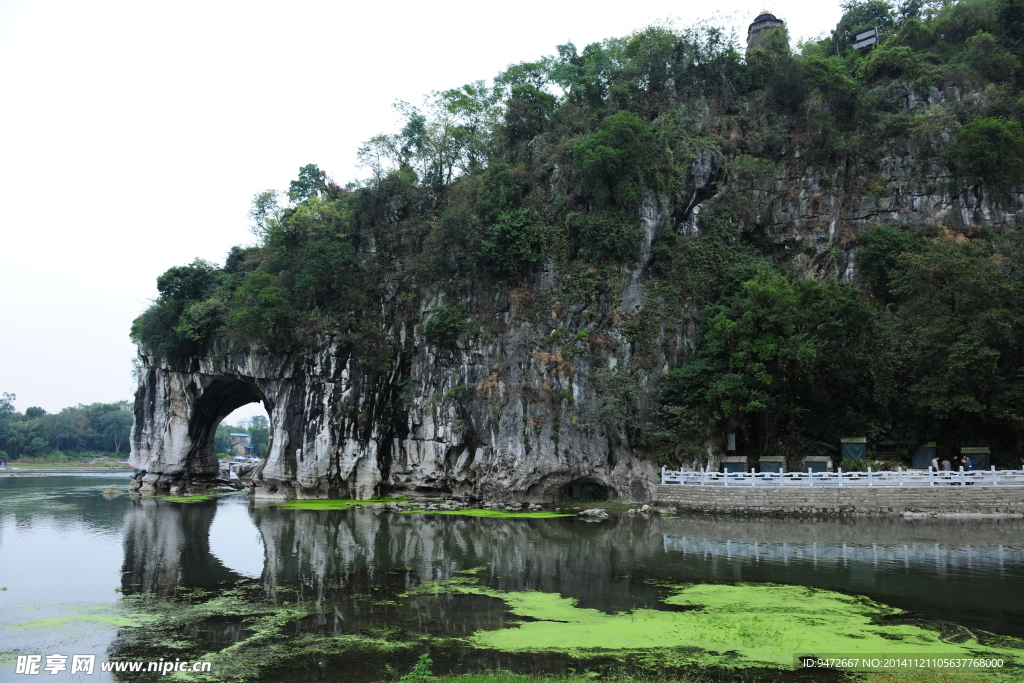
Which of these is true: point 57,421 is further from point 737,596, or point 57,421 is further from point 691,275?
point 737,596

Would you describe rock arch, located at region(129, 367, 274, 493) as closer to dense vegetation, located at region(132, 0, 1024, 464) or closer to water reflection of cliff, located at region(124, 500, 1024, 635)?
dense vegetation, located at region(132, 0, 1024, 464)

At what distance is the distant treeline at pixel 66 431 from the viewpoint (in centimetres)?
6994

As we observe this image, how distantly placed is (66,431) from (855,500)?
3064 inches

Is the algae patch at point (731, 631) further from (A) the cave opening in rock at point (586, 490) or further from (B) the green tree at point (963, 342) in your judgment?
(B) the green tree at point (963, 342)

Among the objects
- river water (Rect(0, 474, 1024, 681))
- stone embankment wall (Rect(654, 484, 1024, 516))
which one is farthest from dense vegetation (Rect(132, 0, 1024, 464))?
river water (Rect(0, 474, 1024, 681))

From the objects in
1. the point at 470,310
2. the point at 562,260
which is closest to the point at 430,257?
the point at 470,310

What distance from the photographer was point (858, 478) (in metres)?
22.4

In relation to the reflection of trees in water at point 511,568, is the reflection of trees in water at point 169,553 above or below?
below

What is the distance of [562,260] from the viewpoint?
29.5 meters

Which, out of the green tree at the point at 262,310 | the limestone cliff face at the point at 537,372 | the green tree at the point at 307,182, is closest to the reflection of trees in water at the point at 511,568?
the limestone cliff face at the point at 537,372

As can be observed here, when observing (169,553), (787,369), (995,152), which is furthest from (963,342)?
(169,553)

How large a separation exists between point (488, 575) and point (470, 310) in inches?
699

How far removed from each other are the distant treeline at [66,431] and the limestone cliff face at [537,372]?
155 ft

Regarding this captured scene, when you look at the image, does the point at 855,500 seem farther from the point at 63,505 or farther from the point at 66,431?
the point at 66,431
